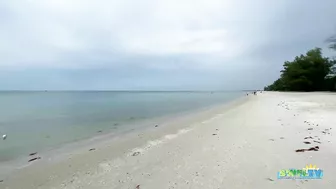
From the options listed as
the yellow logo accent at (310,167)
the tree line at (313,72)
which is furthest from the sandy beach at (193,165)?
the tree line at (313,72)

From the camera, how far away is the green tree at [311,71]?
60.1 m

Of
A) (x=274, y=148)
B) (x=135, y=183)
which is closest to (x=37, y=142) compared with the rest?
(x=135, y=183)

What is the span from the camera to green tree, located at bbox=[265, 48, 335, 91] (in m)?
60.1

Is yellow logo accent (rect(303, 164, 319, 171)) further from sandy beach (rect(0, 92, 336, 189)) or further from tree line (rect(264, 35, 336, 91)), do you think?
tree line (rect(264, 35, 336, 91))

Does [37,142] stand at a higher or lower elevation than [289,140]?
lower

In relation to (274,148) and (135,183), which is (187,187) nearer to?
(135,183)

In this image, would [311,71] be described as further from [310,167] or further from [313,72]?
[310,167]

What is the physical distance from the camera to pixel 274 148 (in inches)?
306

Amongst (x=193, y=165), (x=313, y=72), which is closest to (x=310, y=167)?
(x=193, y=165)

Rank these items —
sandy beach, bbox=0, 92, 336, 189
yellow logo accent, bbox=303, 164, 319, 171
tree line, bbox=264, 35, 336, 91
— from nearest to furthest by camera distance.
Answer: sandy beach, bbox=0, 92, 336, 189 → yellow logo accent, bbox=303, 164, 319, 171 → tree line, bbox=264, 35, 336, 91

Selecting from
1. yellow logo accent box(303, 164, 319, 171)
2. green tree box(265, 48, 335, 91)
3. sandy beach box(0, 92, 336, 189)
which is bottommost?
sandy beach box(0, 92, 336, 189)

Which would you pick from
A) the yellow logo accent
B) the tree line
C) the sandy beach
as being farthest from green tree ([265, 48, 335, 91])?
the yellow logo accent

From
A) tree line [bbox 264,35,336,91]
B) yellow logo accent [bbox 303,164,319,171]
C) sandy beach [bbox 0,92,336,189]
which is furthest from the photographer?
tree line [bbox 264,35,336,91]

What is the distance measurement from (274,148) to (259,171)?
236cm
